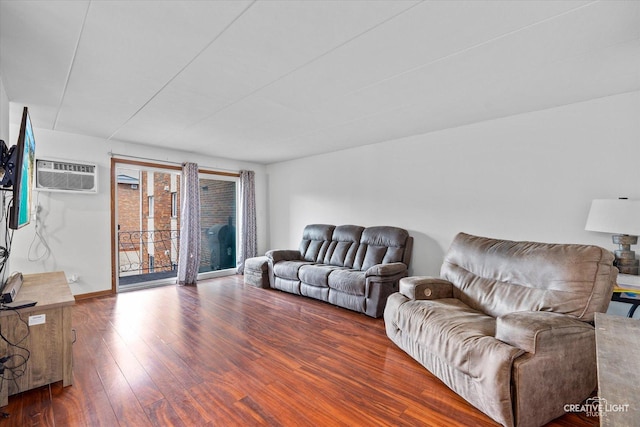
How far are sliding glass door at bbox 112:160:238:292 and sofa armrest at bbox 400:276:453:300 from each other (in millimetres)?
4118

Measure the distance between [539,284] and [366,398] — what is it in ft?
5.28

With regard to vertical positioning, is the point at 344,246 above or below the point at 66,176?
below

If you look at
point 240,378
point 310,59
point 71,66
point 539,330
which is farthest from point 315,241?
point 71,66

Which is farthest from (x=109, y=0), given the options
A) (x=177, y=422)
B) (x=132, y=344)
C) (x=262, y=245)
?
(x=262, y=245)

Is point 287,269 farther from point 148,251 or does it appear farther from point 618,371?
point 148,251

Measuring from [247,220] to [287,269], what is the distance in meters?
1.96

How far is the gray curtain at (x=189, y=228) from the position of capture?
196 inches

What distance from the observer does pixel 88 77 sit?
2.37 metres

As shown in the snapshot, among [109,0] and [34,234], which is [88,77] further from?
[34,234]

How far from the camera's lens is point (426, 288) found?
273 cm

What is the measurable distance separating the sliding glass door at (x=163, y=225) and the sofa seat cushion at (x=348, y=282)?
2.94 meters

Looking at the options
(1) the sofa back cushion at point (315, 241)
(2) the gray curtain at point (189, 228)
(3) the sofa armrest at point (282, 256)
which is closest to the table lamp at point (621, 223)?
(1) the sofa back cushion at point (315, 241)

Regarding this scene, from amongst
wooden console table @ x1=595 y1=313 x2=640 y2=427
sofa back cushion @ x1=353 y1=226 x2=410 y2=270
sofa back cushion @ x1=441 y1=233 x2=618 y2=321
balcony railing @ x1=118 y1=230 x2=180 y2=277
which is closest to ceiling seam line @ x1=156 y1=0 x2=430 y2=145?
wooden console table @ x1=595 y1=313 x2=640 y2=427

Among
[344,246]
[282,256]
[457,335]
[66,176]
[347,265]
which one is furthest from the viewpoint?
[282,256]
